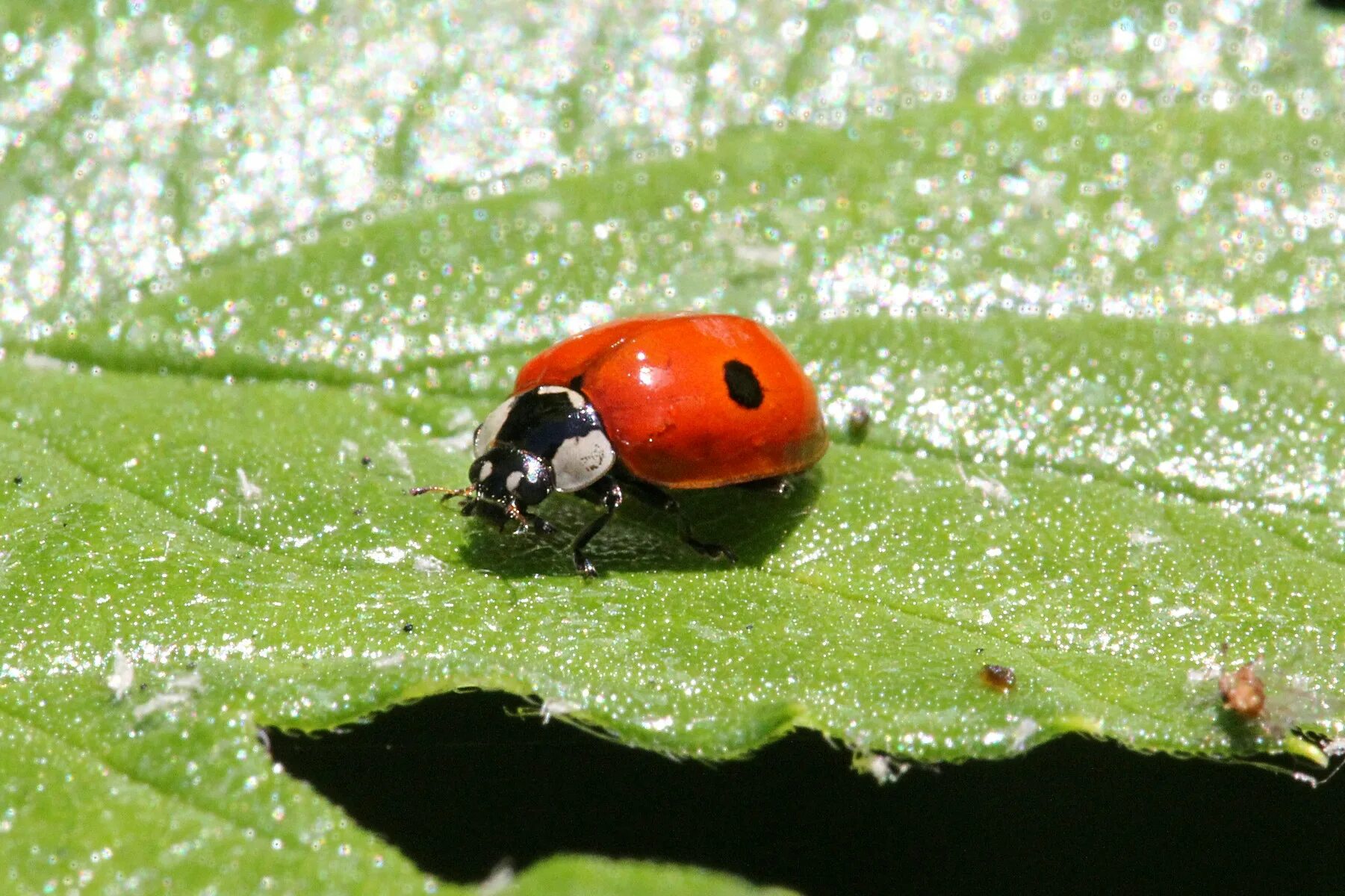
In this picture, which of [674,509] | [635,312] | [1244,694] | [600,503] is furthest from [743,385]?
[1244,694]

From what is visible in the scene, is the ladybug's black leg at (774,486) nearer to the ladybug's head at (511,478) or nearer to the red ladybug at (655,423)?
the red ladybug at (655,423)

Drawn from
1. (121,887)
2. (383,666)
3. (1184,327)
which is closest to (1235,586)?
(1184,327)

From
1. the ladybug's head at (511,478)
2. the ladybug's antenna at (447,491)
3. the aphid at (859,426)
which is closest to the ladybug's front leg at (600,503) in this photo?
the ladybug's head at (511,478)

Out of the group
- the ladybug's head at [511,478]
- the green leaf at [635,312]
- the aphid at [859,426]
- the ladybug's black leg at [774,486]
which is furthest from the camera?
the aphid at [859,426]

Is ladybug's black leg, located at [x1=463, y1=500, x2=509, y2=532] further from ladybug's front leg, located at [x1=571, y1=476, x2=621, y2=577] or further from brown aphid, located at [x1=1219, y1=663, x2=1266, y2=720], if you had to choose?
brown aphid, located at [x1=1219, y1=663, x2=1266, y2=720]

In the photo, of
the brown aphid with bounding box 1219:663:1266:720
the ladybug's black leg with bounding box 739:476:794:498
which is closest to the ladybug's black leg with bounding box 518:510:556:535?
the ladybug's black leg with bounding box 739:476:794:498

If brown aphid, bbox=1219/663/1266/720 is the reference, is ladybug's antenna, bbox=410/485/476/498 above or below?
above

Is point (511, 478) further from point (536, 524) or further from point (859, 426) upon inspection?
point (859, 426)
